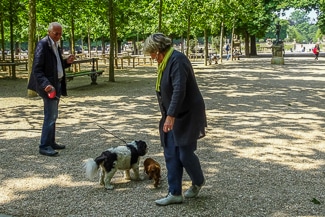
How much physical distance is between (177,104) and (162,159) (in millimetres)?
2298

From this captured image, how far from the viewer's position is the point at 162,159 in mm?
5848

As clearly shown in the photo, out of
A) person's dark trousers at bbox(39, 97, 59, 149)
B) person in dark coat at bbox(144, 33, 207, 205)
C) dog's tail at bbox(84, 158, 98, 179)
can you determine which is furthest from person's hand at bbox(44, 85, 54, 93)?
person in dark coat at bbox(144, 33, 207, 205)

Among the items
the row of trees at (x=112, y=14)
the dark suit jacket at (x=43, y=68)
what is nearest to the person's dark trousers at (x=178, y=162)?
the dark suit jacket at (x=43, y=68)

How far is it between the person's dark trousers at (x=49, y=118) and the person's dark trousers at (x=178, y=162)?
247 centimetres

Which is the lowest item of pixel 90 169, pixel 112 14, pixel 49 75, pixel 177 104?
pixel 90 169

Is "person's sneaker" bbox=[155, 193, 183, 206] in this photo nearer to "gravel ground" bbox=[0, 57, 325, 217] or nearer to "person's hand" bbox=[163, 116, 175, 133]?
"gravel ground" bbox=[0, 57, 325, 217]

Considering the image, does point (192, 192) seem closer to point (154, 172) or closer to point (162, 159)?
point (154, 172)

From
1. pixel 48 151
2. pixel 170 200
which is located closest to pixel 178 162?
pixel 170 200

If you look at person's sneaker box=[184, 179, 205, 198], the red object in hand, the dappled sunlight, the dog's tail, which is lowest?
the dappled sunlight

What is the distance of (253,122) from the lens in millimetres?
8492

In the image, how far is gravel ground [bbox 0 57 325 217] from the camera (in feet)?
13.6

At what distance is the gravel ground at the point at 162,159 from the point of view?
4.16 metres

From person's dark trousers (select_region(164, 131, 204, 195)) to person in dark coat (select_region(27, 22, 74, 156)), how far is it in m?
2.29

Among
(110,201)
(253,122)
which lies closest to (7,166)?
(110,201)
